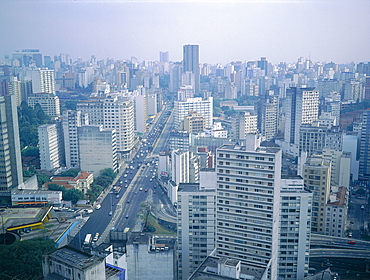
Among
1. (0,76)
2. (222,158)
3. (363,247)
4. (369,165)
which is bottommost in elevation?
(363,247)

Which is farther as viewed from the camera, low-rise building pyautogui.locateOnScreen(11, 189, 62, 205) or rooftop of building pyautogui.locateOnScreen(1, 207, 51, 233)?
low-rise building pyautogui.locateOnScreen(11, 189, 62, 205)

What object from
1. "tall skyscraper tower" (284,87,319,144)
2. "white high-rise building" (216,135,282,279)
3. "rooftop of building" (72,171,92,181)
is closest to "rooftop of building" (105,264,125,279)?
"white high-rise building" (216,135,282,279)

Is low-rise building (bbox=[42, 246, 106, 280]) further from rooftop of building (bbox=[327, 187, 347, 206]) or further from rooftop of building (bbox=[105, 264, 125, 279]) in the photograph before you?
rooftop of building (bbox=[327, 187, 347, 206])

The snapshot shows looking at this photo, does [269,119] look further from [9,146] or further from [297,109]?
[9,146]

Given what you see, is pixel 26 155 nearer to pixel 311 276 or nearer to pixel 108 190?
pixel 108 190

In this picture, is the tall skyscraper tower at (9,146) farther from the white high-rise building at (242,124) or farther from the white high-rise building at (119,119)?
the white high-rise building at (242,124)

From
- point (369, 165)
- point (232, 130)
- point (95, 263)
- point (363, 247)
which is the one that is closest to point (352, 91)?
point (232, 130)
